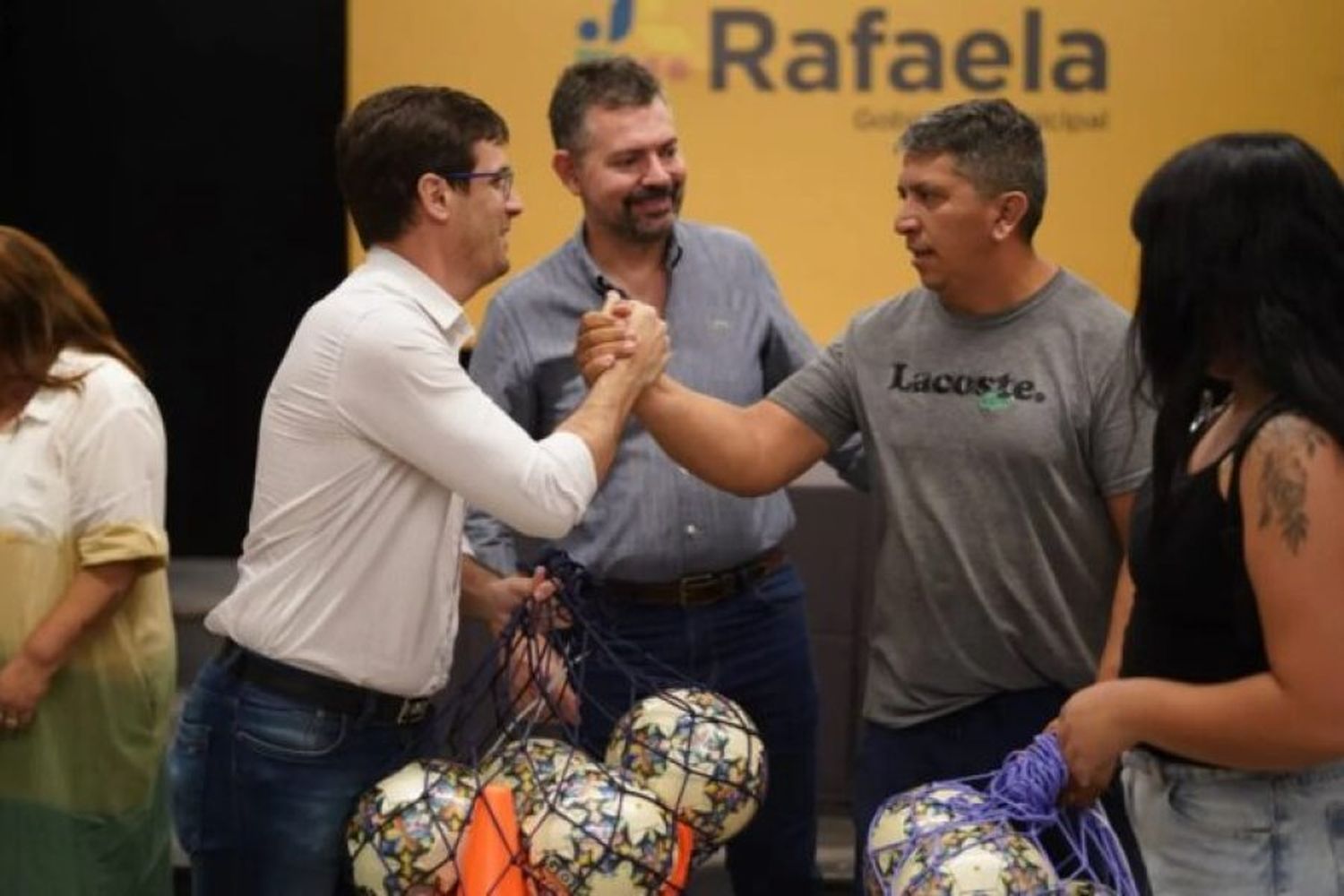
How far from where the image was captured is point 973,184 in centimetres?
296

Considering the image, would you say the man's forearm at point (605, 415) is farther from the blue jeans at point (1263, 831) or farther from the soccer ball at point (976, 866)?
the blue jeans at point (1263, 831)

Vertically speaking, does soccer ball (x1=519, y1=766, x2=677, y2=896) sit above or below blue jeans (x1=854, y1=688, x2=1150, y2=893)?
above

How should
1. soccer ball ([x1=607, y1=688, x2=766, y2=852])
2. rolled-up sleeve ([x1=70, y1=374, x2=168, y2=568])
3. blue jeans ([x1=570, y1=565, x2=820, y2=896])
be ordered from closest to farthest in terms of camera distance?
soccer ball ([x1=607, y1=688, x2=766, y2=852]) → rolled-up sleeve ([x1=70, y1=374, x2=168, y2=568]) → blue jeans ([x1=570, y1=565, x2=820, y2=896])

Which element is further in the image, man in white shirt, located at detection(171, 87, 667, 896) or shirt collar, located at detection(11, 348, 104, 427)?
shirt collar, located at detection(11, 348, 104, 427)

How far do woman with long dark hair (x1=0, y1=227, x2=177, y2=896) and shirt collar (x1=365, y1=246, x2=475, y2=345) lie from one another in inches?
30.2

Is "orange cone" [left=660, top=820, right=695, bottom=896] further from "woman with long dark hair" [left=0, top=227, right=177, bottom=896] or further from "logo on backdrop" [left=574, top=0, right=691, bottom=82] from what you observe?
"logo on backdrop" [left=574, top=0, right=691, bottom=82]

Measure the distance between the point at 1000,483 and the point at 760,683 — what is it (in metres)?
0.68

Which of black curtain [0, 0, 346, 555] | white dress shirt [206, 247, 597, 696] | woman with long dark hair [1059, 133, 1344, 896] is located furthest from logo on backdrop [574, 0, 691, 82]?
woman with long dark hair [1059, 133, 1344, 896]

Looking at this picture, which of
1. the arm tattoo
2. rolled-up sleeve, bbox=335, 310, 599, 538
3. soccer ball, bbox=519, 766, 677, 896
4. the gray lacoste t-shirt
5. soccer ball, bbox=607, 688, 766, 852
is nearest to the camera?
the arm tattoo

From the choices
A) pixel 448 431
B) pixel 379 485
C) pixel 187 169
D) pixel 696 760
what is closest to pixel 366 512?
pixel 379 485

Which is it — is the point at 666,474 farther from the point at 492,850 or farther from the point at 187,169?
the point at 187,169

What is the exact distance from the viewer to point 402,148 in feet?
8.93

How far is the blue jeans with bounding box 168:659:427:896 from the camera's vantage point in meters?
2.63

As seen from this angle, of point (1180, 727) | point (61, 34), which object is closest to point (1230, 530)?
point (1180, 727)
